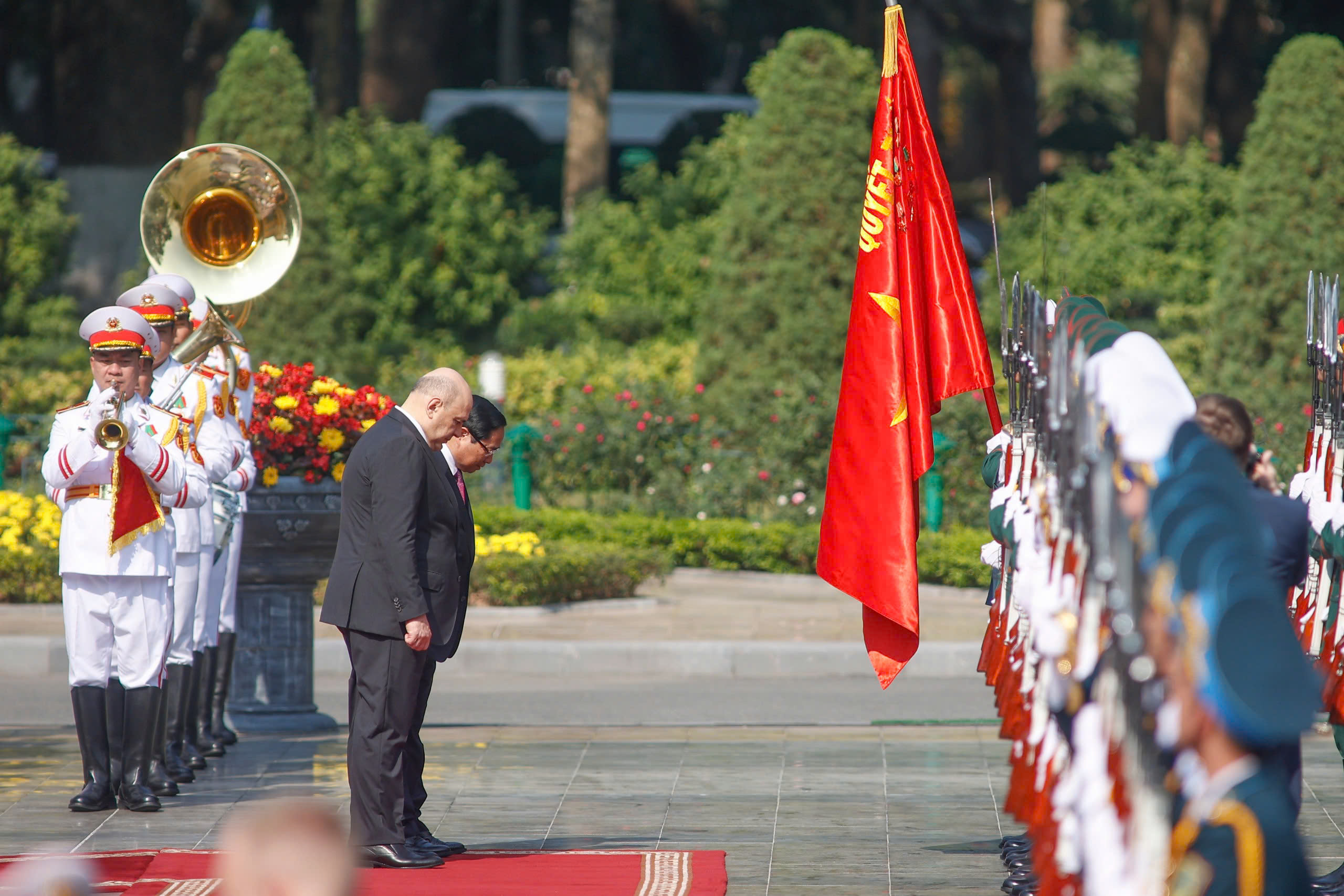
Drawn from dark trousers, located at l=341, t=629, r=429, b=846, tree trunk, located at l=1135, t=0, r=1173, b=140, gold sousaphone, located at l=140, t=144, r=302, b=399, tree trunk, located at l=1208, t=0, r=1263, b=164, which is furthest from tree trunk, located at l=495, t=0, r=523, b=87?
dark trousers, located at l=341, t=629, r=429, b=846

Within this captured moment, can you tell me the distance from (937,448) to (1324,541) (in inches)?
376

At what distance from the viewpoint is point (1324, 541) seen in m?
6.13

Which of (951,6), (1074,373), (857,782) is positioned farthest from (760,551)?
(951,6)

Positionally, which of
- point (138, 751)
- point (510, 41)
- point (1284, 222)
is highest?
point (510, 41)

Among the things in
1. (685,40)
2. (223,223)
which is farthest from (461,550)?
(685,40)

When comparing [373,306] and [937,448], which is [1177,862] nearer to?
[937,448]

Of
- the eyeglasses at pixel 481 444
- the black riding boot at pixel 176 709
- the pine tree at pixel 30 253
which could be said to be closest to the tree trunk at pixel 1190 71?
the pine tree at pixel 30 253

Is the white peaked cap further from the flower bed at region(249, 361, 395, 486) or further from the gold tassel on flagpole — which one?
the flower bed at region(249, 361, 395, 486)

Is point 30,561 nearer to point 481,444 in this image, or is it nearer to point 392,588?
point 481,444

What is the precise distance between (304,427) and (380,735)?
309 cm

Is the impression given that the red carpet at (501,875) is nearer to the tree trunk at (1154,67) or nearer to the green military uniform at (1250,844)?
the green military uniform at (1250,844)

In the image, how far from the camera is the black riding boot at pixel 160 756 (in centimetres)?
738

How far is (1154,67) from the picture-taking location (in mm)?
28625

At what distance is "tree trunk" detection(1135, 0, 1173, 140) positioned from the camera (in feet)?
92.5
